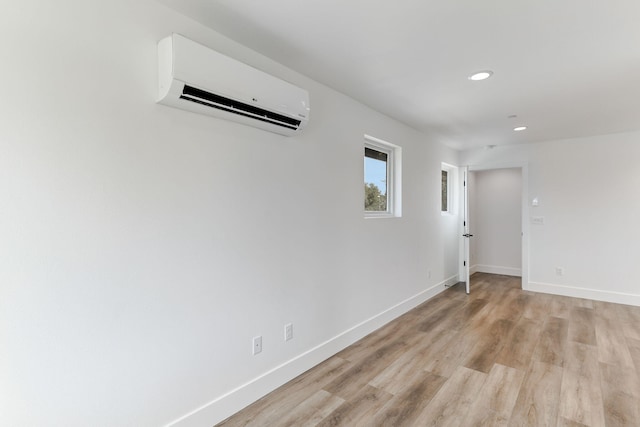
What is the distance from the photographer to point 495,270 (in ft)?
20.3

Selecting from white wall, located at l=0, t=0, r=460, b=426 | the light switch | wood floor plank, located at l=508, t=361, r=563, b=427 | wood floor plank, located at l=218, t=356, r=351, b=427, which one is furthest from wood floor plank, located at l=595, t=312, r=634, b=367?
white wall, located at l=0, t=0, r=460, b=426

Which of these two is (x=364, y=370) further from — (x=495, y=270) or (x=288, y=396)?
(x=495, y=270)

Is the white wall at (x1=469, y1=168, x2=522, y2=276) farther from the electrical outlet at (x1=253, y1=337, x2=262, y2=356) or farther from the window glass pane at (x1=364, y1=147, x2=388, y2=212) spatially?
the electrical outlet at (x1=253, y1=337, x2=262, y2=356)

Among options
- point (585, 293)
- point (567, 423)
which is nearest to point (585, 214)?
point (585, 293)

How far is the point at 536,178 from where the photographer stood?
4.84 meters

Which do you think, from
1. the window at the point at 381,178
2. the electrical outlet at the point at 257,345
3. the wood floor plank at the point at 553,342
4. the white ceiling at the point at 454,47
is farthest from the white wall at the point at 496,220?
the electrical outlet at the point at 257,345

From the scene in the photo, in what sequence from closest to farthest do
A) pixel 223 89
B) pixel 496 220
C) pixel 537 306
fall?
pixel 223 89, pixel 537 306, pixel 496 220

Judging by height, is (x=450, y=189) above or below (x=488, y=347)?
above

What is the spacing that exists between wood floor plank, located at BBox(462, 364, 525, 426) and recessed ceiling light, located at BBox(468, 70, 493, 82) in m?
2.33

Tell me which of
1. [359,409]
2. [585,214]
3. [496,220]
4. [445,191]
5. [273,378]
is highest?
[445,191]

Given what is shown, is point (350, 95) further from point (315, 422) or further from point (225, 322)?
point (315, 422)

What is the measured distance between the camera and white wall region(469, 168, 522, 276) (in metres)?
5.95

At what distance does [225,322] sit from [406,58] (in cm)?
A: 213

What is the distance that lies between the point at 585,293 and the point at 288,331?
462 cm
